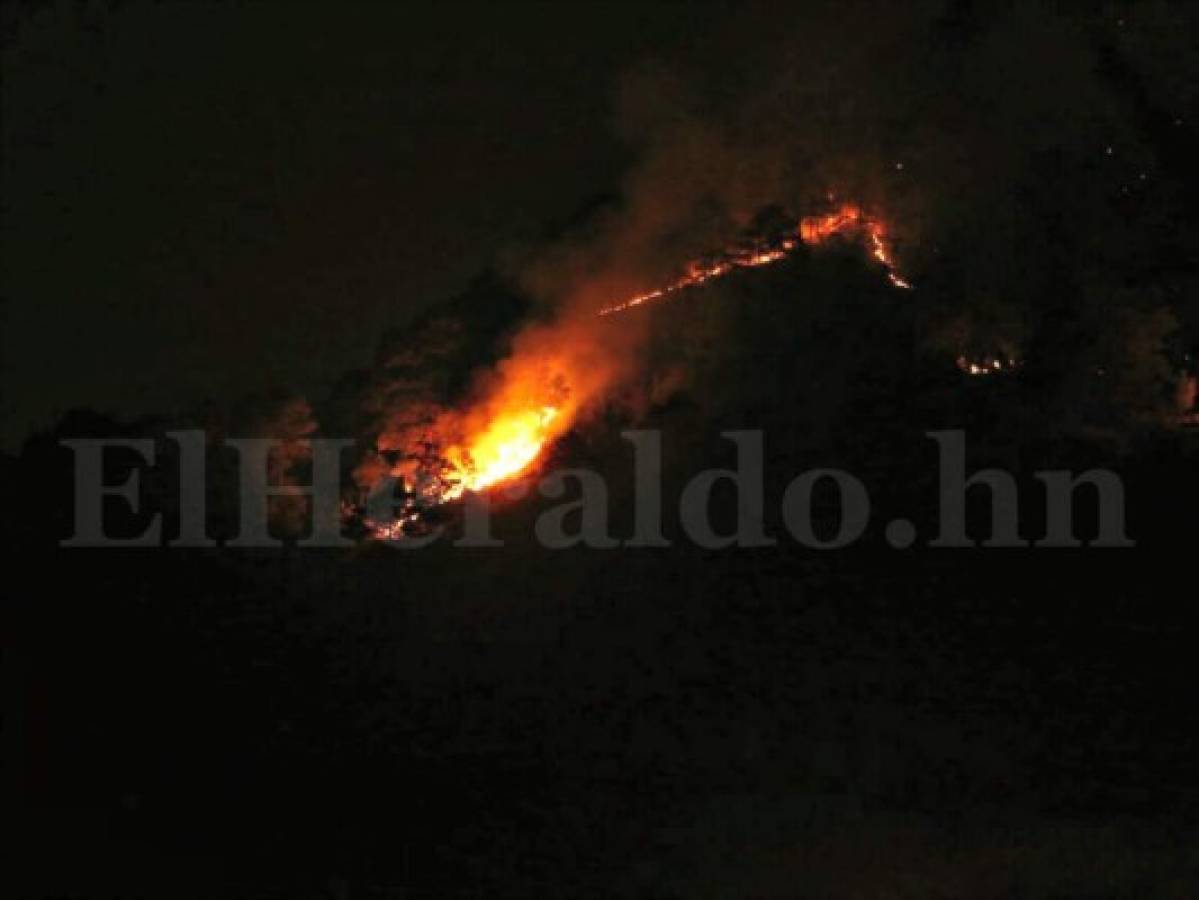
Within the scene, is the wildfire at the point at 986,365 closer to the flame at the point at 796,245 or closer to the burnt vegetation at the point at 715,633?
the burnt vegetation at the point at 715,633

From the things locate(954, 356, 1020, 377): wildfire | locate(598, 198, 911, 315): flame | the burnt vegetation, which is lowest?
the burnt vegetation

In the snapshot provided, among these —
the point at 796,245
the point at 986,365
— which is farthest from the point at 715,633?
the point at 796,245

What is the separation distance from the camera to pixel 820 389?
1104cm

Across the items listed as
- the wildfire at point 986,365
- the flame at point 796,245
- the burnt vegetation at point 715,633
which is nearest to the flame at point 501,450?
the burnt vegetation at point 715,633

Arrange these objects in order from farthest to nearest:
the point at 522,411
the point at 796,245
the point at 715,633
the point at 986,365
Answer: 1. the point at 796,245
2. the point at 522,411
3. the point at 986,365
4. the point at 715,633

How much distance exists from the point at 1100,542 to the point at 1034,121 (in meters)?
3.56

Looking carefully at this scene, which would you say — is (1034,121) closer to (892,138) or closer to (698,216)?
(892,138)

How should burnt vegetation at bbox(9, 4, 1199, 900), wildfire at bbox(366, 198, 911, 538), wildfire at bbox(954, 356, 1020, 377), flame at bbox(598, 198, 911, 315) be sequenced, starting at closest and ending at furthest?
burnt vegetation at bbox(9, 4, 1199, 900) → wildfire at bbox(954, 356, 1020, 377) → wildfire at bbox(366, 198, 911, 538) → flame at bbox(598, 198, 911, 315)

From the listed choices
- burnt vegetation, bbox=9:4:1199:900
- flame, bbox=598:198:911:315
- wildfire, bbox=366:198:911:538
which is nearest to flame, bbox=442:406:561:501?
wildfire, bbox=366:198:911:538

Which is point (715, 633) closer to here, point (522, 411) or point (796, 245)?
point (522, 411)

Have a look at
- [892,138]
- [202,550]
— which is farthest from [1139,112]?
[202,550]

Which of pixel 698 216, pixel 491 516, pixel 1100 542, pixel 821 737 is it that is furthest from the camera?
pixel 698 216

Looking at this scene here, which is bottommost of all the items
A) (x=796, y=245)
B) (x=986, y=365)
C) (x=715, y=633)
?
(x=715, y=633)

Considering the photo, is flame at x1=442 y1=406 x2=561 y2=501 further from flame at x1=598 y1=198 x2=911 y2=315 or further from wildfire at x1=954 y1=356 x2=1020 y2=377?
wildfire at x1=954 y1=356 x2=1020 y2=377
